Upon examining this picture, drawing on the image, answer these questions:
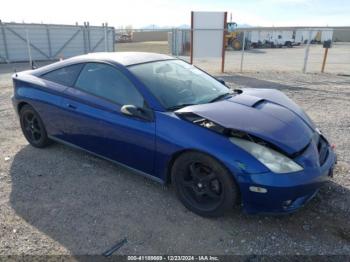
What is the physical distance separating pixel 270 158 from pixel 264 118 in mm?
528

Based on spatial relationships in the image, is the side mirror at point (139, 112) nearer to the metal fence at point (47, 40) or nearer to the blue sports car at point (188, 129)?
the blue sports car at point (188, 129)

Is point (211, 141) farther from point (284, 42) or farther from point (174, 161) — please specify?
point (284, 42)

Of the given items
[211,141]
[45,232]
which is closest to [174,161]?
[211,141]

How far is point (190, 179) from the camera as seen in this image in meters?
2.97

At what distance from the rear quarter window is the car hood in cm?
164

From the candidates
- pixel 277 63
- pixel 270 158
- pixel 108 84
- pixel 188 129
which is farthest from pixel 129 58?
pixel 277 63

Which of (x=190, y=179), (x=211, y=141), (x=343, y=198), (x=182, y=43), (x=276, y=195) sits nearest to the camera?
(x=276, y=195)

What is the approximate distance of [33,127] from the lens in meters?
4.44

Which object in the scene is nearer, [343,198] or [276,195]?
[276,195]

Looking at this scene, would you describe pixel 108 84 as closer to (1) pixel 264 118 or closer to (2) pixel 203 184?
(2) pixel 203 184

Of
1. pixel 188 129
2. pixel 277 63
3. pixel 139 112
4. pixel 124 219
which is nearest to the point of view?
pixel 188 129

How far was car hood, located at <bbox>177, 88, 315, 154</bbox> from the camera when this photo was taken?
2715 mm

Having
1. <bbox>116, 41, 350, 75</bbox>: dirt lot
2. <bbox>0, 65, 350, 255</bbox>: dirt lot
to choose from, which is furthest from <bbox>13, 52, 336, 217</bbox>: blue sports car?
<bbox>116, 41, 350, 75</bbox>: dirt lot

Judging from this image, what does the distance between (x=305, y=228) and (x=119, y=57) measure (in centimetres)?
272
